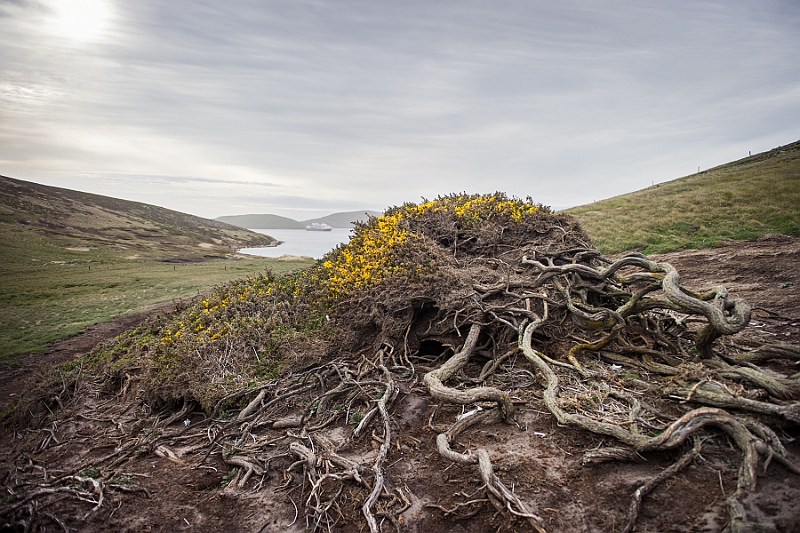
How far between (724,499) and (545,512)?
1150 millimetres

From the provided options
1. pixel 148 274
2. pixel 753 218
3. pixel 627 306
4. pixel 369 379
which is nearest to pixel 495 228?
pixel 627 306

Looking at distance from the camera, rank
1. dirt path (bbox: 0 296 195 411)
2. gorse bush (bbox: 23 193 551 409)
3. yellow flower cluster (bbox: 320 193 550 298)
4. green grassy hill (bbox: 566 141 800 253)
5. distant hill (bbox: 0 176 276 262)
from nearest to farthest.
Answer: gorse bush (bbox: 23 193 551 409)
yellow flower cluster (bbox: 320 193 550 298)
dirt path (bbox: 0 296 195 411)
green grassy hill (bbox: 566 141 800 253)
distant hill (bbox: 0 176 276 262)

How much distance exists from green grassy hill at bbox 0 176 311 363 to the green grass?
0.02 meters

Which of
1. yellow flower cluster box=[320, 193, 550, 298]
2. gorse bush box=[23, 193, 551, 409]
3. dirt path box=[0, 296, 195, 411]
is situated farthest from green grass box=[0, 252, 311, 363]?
yellow flower cluster box=[320, 193, 550, 298]

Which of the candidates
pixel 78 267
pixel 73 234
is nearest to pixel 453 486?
pixel 78 267

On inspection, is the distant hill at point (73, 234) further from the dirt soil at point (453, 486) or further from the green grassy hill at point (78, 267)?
the dirt soil at point (453, 486)

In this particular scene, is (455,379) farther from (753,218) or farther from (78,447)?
(753,218)

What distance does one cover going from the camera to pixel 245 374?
18.1ft

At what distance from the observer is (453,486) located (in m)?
3.24

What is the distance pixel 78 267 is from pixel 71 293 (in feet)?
27.7

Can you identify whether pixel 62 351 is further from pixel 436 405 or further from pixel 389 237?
pixel 436 405

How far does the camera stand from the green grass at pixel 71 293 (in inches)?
429

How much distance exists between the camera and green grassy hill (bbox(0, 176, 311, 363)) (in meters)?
12.4

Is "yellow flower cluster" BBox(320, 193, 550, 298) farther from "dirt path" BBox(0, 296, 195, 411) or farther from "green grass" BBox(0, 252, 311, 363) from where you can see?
"green grass" BBox(0, 252, 311, 363)
